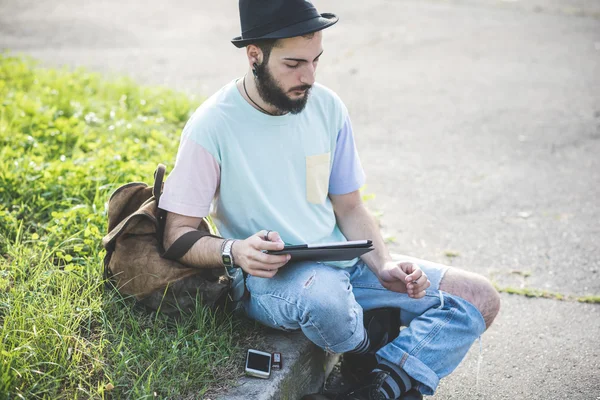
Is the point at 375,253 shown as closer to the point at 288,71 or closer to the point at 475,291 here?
the point at 475,291

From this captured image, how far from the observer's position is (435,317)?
3.00 m

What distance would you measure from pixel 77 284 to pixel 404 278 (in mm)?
1555

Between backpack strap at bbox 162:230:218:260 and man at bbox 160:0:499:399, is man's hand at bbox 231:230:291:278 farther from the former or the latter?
backpack strap at bbox 162:230:218:260

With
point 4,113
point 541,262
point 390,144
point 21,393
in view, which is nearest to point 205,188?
point 21,393

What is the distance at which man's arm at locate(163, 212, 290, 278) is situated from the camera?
8.55ft

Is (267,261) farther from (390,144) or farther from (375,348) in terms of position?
(390,144)

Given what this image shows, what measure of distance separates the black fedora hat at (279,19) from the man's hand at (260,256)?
87cm

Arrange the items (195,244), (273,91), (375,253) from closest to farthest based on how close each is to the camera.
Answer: (195,244)
(273,91)
(375,253)

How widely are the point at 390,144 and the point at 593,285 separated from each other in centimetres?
247

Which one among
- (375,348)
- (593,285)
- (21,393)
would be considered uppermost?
(21,393)

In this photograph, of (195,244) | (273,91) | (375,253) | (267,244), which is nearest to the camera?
(267,244)

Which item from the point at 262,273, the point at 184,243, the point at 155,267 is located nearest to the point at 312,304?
the point at 262,273

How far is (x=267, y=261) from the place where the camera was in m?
2.60

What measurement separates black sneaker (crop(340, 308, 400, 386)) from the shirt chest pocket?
2.01 feet
